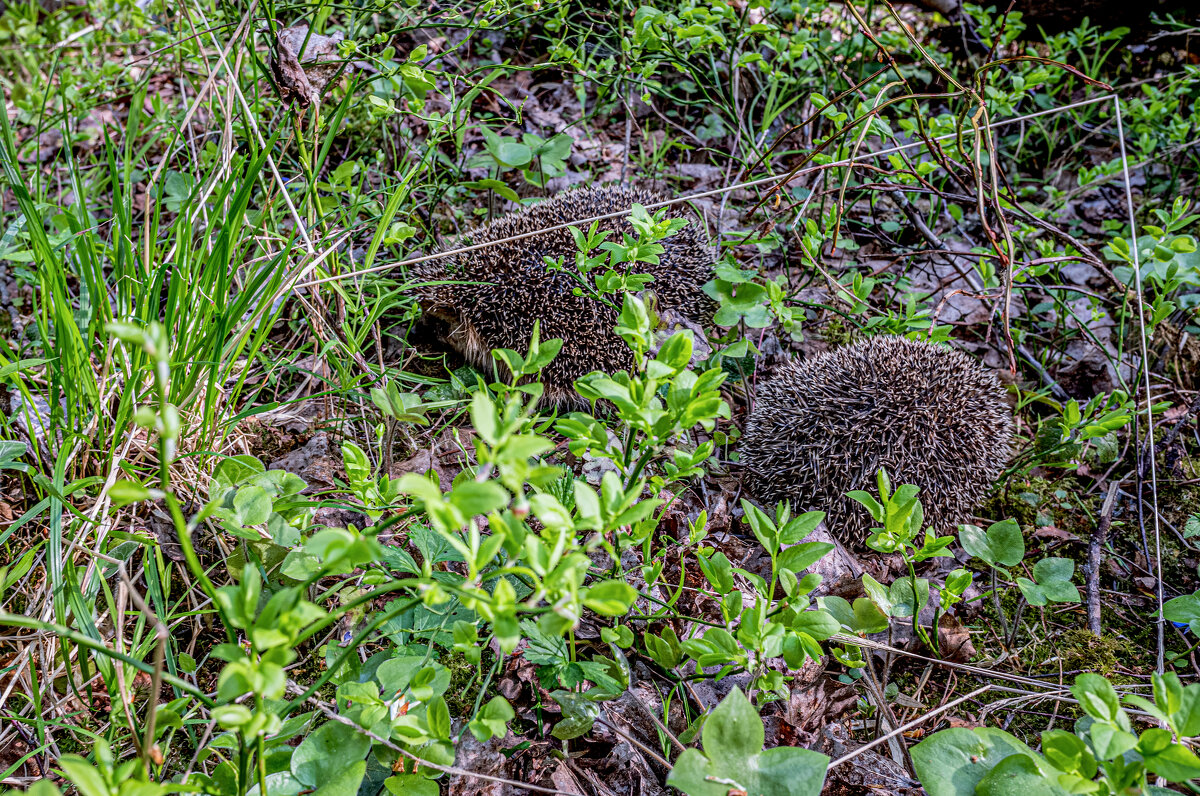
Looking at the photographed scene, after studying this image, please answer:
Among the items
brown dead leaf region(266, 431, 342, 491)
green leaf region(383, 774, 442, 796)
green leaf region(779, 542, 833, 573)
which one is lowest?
brown dead leaf region(266, 431, 342, 491)

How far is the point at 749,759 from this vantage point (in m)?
1.44

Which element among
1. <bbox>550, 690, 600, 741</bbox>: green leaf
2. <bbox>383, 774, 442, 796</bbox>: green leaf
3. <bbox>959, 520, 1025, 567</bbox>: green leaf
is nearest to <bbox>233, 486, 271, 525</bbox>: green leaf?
<bbox>383, 774, 442, 796</bbox>: green leaf

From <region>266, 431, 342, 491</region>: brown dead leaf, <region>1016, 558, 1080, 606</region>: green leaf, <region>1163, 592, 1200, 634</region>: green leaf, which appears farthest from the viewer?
<region>266, 431, 342, 491</region>: brown dead leaf

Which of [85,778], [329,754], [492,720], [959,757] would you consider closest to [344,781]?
[329,754]

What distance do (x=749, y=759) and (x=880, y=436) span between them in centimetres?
163

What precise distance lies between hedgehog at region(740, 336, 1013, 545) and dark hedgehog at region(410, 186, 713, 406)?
81cm

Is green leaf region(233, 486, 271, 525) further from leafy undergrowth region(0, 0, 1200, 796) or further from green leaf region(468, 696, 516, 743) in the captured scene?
green leaf region(468, 696, 516, 743)

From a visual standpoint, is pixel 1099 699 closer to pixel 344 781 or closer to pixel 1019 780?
pixel 1019 780

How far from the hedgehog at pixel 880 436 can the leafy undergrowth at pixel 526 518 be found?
13 centimetres

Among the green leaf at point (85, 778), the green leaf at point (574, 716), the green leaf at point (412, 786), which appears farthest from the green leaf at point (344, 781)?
the green leaf at point (574, 716)

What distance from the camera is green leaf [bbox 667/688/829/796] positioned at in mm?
1419

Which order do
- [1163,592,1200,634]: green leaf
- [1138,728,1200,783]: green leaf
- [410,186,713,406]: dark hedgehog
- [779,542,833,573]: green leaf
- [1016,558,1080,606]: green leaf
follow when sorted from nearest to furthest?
[1138,728,1200,783]: green leaf < [779,542,833,573]: green leaf < [1163,592,1200,634]: green leaf < [1016,558,1080,606]: green leaf < [410,186,713,406]: dark hedgehog

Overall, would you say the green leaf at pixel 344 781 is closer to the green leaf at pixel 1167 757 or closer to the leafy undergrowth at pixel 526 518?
the leafy undergrowth at pixel 526 518

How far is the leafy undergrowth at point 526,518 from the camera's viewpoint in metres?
1.38
